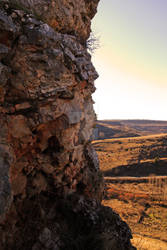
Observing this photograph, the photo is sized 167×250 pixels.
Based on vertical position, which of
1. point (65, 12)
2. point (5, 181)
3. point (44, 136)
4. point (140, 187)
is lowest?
point (140, 187)

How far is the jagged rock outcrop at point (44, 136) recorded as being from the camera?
15.7ft

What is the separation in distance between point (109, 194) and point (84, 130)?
14166mm

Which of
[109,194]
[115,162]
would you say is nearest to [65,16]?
[109,194]

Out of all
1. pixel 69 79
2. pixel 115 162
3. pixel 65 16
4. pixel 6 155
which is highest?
pixel 65 16

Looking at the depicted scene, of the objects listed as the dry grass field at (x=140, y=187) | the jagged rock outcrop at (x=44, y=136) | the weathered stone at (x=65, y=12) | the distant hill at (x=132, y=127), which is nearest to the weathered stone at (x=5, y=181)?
the jagged rock outcrop at (x=44, y=136)

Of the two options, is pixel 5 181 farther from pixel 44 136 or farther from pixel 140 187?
pixel 140 187

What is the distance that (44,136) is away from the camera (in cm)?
600

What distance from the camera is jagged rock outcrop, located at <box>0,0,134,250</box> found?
4.79 metres

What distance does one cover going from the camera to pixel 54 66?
18.6ft

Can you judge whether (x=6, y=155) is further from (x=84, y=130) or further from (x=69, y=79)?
(x=84, y=130)

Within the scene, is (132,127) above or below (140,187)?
above

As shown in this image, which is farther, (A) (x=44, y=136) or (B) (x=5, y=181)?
(A) (x=44, y=136)

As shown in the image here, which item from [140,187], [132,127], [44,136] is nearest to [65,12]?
[44,136]

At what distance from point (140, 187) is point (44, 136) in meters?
18.0
